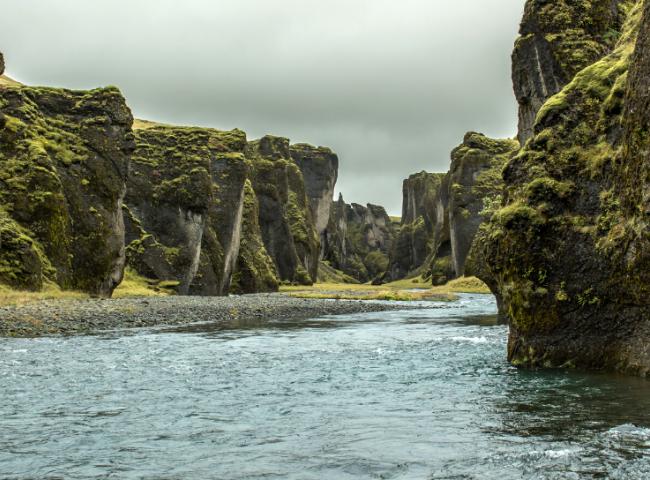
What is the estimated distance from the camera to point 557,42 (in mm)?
47125

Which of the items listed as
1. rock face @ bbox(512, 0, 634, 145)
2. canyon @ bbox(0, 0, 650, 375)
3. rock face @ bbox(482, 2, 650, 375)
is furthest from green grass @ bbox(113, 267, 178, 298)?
rock face @ bbox(482, 2, 650, 375)

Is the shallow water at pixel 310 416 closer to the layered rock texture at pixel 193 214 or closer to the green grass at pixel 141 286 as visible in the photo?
the green grass at pixel 141 286

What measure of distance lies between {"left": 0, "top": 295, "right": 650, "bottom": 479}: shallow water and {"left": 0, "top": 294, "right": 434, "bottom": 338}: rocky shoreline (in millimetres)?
7143

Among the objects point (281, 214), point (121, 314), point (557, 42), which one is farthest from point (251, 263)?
point (557, 42)

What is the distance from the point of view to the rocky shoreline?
3322 centimetres

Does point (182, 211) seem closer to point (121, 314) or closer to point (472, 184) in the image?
point (121, 314)

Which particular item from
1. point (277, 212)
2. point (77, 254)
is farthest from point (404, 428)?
point (277, 212)

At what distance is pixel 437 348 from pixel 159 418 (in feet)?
52.2

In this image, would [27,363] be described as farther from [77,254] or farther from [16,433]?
[77,254]

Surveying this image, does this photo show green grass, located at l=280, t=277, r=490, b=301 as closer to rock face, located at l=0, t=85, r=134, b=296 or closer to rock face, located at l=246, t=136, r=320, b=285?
rock face, located at l=246, t=136, r=320, b=285

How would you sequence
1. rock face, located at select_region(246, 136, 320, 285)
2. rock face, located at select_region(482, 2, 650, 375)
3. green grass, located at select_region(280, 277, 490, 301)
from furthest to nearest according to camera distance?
1. rock face, located at select_region(246, 136, 320, 285)
2. green grass, located at select_region(280, 277, 490, 301)
3. rock face, located at select_region(482, 2, 650, 375)

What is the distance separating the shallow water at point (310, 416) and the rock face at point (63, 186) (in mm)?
28456

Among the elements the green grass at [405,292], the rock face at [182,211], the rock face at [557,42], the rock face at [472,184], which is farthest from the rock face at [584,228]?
the rock face at [472,184]

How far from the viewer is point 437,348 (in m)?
27.8
